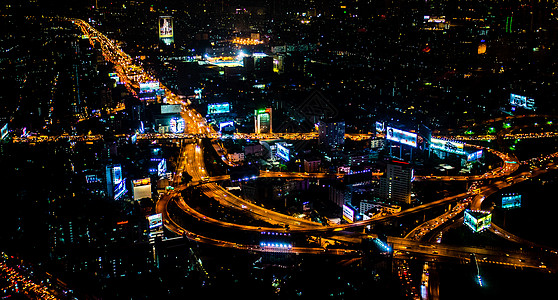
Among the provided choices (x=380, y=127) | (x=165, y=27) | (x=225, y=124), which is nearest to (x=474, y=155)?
(x=380, y=127)

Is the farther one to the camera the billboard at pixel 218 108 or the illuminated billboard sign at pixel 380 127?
the billboard at pixel 218 108

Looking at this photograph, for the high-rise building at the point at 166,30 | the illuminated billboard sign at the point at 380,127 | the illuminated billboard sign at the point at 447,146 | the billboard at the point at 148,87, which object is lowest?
the illuminated billboard sign at the point at 447,146

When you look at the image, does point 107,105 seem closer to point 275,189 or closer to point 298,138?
point 298,138

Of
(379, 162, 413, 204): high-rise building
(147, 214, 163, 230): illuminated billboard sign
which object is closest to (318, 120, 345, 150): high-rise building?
(379, 162, 413, 204): high-rise building

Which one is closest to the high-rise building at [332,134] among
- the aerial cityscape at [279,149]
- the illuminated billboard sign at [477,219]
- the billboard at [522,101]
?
the aerial cityscape at [279,149]

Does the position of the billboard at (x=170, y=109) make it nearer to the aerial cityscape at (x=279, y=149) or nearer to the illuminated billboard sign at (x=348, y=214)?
the aerial cityscape at (x=279, y=149)

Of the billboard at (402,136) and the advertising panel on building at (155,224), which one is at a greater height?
the billboard at (402,136)

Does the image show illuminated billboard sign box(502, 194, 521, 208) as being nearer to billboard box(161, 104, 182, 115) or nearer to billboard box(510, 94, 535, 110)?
billboard box(510, 94, 535, 110)

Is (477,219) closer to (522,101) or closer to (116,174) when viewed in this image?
(116,174)
